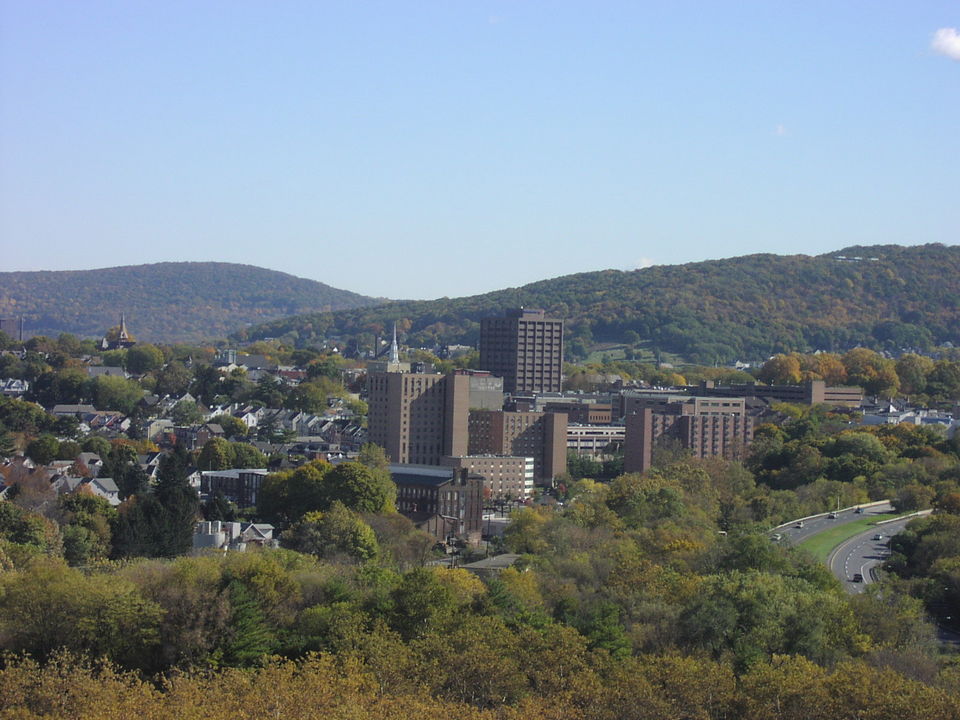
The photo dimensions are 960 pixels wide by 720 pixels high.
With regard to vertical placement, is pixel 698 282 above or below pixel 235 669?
above

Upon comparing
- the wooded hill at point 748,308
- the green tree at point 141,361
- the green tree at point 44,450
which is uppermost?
the wooded hill at point 748,308

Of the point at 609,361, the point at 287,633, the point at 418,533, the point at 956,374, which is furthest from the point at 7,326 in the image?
the point at 287,633

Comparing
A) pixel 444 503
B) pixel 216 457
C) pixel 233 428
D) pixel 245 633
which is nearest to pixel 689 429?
pixel 216 457

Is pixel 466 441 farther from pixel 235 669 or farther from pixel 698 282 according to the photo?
pixel 698 282

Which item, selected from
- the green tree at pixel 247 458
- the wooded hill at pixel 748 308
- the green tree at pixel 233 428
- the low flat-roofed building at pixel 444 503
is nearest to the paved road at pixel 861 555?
the low flat-roofed building at pixel 444 503

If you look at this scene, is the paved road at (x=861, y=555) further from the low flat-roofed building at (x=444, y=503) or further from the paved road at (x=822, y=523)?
the low flat-roofed building at (x=444, y=503)

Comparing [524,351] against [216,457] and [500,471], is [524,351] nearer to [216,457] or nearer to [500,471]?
[500,471]

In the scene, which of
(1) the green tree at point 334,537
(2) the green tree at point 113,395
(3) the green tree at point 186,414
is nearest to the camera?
(1) the green tree at point 334,537
